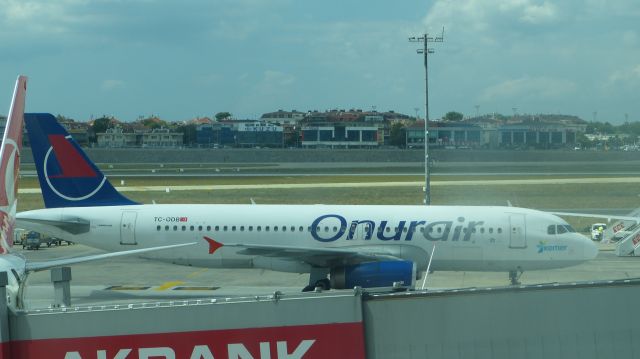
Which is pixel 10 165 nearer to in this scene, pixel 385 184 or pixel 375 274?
pixel 375 274

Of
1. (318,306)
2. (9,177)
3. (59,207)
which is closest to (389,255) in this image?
(59,207)

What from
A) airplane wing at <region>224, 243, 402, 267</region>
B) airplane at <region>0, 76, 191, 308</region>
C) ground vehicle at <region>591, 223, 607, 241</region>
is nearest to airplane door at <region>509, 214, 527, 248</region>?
airplane wing at <region>224, 243, 402, 267</region>

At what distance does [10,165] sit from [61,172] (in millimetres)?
18529

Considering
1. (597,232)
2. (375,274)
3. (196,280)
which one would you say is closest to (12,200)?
(375,274)

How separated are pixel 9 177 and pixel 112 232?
53.8 feet

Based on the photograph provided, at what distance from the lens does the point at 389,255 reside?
30.8 metres

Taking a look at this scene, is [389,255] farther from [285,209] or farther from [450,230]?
[285,209]

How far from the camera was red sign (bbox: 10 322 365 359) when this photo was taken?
11.6 meters

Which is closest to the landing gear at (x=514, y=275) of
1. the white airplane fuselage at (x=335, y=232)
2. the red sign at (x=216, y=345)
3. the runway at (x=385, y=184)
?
the white airplane fuselage at (x=335, y=232)

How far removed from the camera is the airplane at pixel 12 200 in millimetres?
14625

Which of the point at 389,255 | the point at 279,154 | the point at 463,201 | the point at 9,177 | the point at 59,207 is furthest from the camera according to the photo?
the point at 279,154

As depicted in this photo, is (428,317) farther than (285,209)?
No

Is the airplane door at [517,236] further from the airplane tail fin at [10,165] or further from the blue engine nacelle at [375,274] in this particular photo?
the airplane tail fin at [10,165]

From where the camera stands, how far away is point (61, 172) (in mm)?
34125
